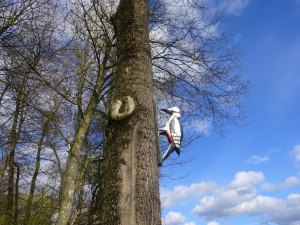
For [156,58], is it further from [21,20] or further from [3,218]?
[3,218]

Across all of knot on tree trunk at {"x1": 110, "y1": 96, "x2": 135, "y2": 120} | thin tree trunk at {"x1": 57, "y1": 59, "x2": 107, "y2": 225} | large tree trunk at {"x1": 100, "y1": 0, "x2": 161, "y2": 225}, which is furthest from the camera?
thin tree trunk at {"x1": 57, "y1": 59, "x2": 107, "y2": 225}

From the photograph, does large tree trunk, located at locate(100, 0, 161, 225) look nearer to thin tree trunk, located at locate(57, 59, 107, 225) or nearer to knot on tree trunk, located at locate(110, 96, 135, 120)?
knot on tree trunk, located at locate(110, 96, 135, 120)

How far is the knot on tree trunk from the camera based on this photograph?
283 centimetres

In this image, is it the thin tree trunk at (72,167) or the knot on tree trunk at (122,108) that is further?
the thin tree trunk at (72,167)

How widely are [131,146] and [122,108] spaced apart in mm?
339

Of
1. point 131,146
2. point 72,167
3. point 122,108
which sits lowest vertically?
point 131,146

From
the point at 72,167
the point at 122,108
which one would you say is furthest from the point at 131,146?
the point at 72,167

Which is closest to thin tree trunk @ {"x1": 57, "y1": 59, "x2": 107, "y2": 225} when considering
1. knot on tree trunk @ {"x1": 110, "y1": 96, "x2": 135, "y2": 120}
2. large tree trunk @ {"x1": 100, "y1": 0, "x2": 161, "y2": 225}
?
large tree trunk @ {"x1": 100, "y1": 0, "x2": 161, "y2": 225}

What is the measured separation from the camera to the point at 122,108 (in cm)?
288

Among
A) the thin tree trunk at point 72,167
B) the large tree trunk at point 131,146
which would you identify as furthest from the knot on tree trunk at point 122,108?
the thin tree trunk at point 72,167

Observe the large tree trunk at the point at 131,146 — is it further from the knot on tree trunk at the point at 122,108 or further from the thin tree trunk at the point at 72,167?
the thin tree trunk at the point at 72,167

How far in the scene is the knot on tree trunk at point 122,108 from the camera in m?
2.83

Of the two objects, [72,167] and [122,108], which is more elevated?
[72,167]

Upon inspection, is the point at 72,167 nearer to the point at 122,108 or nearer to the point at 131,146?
the point at 122,108
